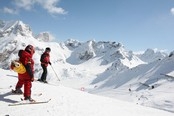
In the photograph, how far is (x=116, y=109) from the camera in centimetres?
1231

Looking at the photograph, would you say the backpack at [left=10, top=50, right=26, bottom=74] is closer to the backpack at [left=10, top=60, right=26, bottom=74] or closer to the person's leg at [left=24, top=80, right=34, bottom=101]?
the backpack at [left=10, top=60, right=26, bottom=74]

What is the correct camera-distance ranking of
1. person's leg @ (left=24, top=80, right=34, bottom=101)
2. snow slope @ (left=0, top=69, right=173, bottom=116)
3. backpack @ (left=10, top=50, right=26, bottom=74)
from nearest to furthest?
snow slope @ (left=0, top=69, right=173, bottom=116)
backpack @ (left=10, top=50, right=26, bottom=74)
person's leg @ (left=24, top=80, right=34, bottom=101)

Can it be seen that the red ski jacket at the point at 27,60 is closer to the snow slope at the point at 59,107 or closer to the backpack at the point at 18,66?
the backpack at the point at 18,66

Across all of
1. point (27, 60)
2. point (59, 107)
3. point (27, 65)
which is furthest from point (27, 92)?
point (59, 107)

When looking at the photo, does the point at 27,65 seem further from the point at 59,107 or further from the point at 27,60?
the point at 59,107

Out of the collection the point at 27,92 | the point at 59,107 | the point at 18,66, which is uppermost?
the point at 18,66

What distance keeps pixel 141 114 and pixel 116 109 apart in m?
1.15

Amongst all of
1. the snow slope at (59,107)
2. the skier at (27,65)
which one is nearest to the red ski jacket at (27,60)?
the skier at (27,65)

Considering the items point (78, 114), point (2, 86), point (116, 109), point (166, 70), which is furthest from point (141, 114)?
point (166, 70)

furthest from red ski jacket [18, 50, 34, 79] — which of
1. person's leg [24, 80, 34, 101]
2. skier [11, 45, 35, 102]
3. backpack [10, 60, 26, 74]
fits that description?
person's leg [24, 80, 34, 101]

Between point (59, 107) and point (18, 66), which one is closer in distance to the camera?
point (59, 107)

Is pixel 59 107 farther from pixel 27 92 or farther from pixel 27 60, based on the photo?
pixel 27 60

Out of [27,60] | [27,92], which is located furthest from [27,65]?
[27,92]

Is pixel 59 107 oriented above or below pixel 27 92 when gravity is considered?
below
